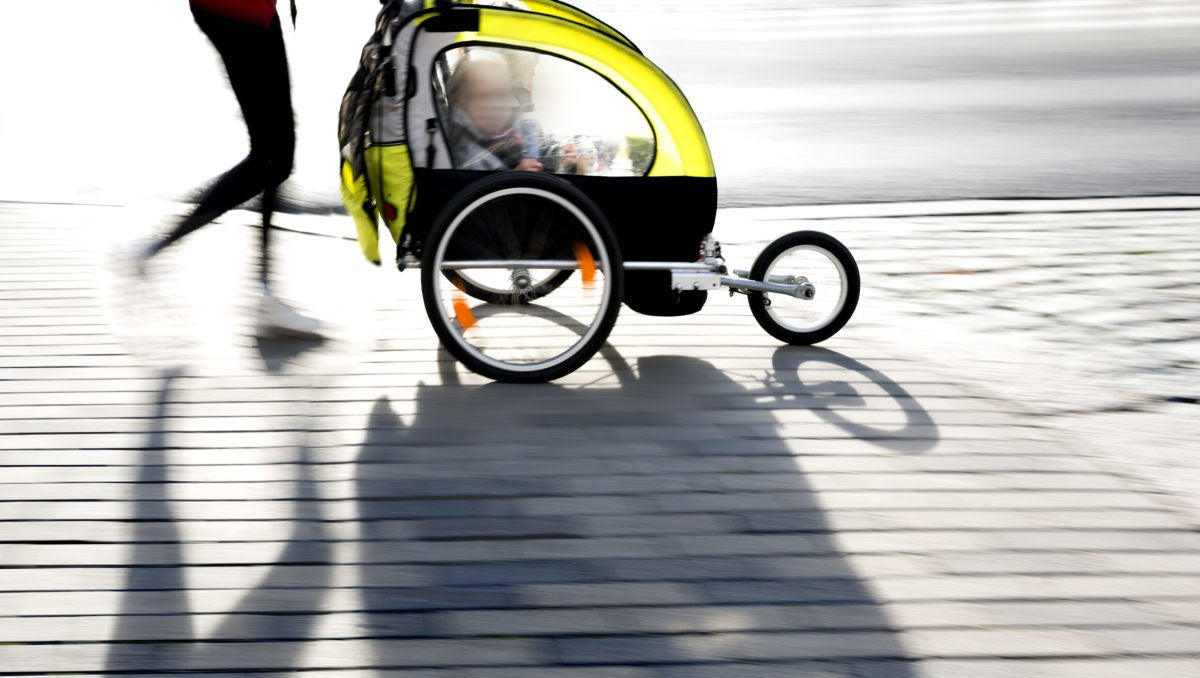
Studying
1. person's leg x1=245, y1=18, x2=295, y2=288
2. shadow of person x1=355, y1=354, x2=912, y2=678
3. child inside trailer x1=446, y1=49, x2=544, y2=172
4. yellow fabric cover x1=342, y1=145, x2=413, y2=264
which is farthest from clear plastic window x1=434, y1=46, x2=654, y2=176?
shadow of person x1=355, y1=354, x2=912, y2=678

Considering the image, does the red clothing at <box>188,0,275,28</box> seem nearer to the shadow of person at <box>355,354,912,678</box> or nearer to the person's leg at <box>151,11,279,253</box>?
the person's leg at <box>151,11,279,253</box>

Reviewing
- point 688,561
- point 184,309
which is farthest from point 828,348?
point 184,309

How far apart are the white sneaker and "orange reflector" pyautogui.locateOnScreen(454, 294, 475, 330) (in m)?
0.65

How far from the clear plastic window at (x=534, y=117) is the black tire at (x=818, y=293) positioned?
619mm

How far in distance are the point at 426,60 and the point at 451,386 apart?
108 centimetres

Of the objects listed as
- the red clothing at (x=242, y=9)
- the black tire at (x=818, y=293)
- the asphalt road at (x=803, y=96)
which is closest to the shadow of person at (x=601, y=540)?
the black tire at (x=818, y=293)

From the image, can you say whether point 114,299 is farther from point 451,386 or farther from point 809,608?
point 809,608

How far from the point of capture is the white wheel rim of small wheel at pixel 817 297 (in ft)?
14.5

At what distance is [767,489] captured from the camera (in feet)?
11.0

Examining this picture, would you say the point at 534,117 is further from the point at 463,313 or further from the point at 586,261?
the point at 463,313

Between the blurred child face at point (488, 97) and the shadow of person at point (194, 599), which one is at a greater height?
the blurred child face at point (488, 97)

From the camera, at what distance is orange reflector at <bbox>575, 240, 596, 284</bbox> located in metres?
4.04

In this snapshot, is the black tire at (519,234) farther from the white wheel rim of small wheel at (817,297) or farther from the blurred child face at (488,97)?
the white wheel rim of small wheel at (817,297)

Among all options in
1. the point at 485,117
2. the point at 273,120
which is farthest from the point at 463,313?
the point at 273,120
